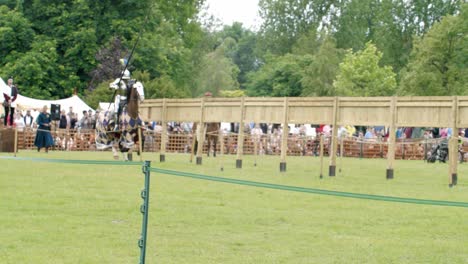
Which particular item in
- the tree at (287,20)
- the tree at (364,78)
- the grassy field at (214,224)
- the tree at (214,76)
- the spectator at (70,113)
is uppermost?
the tree at (287,20)

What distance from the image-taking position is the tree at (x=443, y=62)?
7069cm

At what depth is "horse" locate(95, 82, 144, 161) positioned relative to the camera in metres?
31.4

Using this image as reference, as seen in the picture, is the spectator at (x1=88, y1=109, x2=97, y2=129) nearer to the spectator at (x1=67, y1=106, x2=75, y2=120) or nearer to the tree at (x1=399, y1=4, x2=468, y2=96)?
the spectator at (x1=67, y1=106, x2=75, y2=120)


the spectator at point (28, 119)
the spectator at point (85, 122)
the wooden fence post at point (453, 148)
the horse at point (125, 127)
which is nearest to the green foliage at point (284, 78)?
the spectator at point (85, 122)

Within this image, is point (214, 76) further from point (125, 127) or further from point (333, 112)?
point (333, 112)

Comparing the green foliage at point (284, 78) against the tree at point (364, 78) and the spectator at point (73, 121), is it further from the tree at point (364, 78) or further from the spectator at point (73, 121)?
the spectator at point (73, 121)

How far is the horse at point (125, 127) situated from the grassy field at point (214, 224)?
7.83 metres

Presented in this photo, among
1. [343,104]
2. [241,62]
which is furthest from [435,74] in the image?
[241,62]

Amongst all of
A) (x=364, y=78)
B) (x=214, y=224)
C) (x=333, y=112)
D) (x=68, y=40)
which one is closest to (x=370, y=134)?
(x=68, y=40)

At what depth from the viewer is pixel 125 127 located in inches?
1257

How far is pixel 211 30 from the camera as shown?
115125 mm

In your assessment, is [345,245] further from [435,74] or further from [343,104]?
[435,74]

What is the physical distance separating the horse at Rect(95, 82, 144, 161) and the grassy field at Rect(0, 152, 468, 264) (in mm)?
7833

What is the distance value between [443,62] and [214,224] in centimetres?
5936
